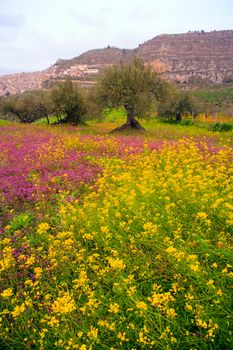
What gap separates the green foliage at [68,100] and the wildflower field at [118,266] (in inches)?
1052

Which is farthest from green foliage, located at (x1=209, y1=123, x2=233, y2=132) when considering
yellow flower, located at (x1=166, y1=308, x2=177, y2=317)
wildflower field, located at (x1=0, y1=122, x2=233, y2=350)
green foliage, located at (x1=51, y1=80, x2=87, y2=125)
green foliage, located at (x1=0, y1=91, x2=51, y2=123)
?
green foliage, located at (x1=0, y1=91, x2=51, y2=123)

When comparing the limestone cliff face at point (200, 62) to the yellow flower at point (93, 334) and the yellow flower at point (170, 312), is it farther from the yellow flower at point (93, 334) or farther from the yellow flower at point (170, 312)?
the yellow flower at point (93, 334)

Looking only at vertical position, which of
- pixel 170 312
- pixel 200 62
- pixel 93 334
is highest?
pixel 200 62

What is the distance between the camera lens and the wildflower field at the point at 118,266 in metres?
4.00

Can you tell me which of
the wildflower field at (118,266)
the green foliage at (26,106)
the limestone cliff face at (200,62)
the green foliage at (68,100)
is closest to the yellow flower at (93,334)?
the wildflower field at (118,266)

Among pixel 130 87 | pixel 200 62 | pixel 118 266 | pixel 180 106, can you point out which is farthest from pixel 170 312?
pixel 200 62

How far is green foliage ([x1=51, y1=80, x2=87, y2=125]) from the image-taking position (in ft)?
122

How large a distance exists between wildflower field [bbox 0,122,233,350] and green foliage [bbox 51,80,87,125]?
2672 cm

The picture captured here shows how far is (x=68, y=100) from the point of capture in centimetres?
3697

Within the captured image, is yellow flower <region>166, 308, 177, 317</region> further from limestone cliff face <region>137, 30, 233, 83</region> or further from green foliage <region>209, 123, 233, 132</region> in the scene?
limestone cliff face <region>137, 30, 233, 83</region>

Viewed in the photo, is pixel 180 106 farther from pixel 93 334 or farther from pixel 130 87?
pixel 93 334

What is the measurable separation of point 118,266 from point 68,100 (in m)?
35.0

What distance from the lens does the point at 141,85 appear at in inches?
1224

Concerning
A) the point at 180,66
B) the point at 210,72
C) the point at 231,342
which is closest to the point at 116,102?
the point at 231,342
